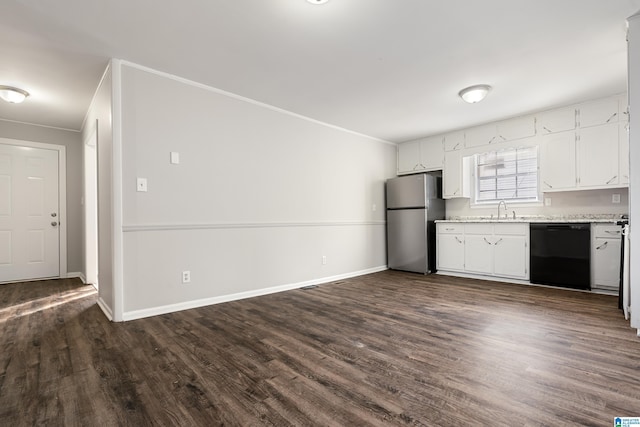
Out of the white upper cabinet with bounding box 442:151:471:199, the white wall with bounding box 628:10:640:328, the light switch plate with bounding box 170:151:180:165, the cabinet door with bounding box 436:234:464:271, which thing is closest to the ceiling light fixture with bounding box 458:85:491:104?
the white wall with bounding box 628:10:640:328

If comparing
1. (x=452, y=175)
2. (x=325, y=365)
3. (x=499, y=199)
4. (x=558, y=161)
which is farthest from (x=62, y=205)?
(x=558, y=161)

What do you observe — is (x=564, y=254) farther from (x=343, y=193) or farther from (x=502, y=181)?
(x=343, y=193)

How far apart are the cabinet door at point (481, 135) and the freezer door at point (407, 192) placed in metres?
0.92

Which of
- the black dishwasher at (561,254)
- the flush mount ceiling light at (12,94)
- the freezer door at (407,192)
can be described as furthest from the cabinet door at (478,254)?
the flush mount ceiling light at (12,94)

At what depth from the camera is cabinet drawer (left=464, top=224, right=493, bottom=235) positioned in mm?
4637

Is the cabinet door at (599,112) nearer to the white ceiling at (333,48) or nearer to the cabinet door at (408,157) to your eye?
the white ceiling at (333,48)

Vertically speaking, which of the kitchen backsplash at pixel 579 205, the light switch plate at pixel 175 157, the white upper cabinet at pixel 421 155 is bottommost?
the kitchen backsplash at pixel 579 205

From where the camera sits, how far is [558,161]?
4223 mm

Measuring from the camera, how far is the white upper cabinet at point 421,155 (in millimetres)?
5484

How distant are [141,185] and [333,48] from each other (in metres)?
2.20

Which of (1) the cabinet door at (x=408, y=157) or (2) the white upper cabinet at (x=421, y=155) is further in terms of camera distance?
(1) the cabinet door at (x=408, y=157)

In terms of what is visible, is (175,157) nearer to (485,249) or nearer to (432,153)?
(432,153)

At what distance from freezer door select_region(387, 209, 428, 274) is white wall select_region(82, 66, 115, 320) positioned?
428 cm

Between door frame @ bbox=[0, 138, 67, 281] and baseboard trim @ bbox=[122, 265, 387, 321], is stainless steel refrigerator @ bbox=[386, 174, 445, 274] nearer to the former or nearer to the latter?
baseboard trim @ bbox=[122, 265, 387, 321]
